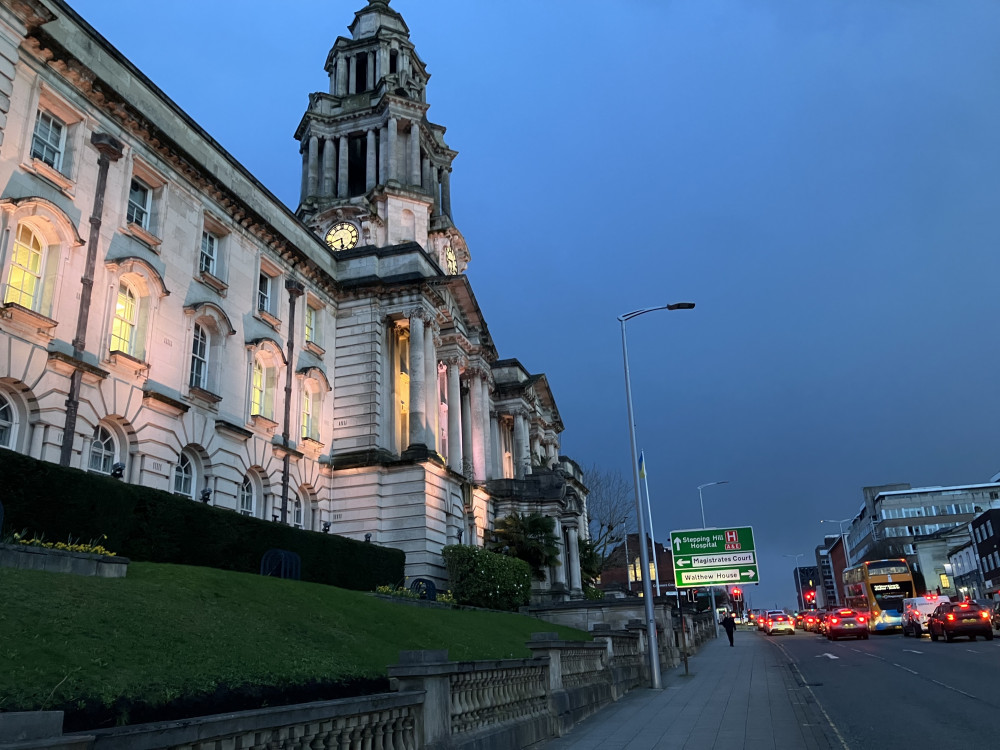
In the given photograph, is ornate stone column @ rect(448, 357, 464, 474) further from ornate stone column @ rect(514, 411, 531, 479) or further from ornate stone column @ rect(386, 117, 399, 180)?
ornate stone column @ rect(386, 117, 399, 180)

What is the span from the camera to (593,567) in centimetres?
5794

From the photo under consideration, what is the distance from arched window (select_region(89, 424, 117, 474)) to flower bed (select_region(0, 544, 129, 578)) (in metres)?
8.64

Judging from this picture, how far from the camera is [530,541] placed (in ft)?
133

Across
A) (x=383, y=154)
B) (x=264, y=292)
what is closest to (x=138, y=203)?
(x=264, y=292)

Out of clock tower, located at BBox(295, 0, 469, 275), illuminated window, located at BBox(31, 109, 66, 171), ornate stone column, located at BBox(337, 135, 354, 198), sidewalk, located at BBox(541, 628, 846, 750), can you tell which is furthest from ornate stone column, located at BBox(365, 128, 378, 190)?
sidewalk, located at BBox(541, 628, 846, 750)

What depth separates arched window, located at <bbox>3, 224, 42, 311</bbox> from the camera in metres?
18.8

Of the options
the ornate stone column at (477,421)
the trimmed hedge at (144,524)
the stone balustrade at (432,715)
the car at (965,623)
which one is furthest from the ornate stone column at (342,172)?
the car at (965,623)

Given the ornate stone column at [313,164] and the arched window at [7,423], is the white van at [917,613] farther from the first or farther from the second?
the ornate stone column at [313,164]

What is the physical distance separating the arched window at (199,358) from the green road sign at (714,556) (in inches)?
749

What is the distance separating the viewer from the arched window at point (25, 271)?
18.8 meters

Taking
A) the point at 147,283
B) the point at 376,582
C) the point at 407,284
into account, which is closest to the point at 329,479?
the point at 376,582

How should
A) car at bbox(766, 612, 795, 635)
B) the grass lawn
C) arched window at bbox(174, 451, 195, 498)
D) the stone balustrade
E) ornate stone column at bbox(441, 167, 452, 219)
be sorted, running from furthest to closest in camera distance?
car at bbox(766, 612, 795, 635)
ornate stone column at bbox(441, 167, 452, 219)
arched window at bbox(174, 451, 195, 498)
the grass lawn
the stone balustrade

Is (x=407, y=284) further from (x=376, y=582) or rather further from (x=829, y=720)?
(x=829, y=720)

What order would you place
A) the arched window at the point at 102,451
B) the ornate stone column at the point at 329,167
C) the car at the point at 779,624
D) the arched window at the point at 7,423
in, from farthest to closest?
the car at the point at 779,624, the ornate stone column at the point at 329,167, the arched window at the point at 102,451, the arched window at the point at 7,423
